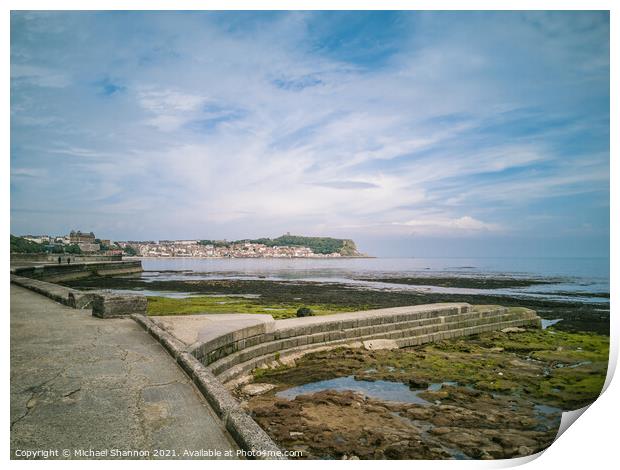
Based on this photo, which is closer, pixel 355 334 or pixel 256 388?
pixel 256 388

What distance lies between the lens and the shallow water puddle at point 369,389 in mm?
6561

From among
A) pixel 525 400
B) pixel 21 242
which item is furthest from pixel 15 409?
pixel 525 400

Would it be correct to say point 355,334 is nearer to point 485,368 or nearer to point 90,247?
point 485,368

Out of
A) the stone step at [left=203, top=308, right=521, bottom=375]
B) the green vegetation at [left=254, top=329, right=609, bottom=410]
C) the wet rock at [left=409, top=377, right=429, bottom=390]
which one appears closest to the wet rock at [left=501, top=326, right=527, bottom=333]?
the stone step at [left=203, top=308, right=521, bottom=375]

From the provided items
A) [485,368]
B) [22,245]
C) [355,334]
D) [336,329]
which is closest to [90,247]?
[22,245]

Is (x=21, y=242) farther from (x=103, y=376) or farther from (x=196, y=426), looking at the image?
(x=196, y=426)

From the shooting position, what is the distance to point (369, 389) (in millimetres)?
6961

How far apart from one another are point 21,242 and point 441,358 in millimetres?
8708

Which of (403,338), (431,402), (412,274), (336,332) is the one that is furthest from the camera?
(412,274)

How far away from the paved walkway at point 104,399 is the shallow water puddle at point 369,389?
2.39 metres

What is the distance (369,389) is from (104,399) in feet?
14.4

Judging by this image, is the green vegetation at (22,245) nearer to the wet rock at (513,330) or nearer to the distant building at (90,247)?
the distant building at (90,247)

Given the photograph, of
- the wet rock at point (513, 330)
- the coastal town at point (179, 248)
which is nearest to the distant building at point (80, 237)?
the coastal town at point (179, 248)

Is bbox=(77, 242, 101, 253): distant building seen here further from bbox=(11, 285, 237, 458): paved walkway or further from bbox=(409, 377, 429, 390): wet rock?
bbox=(409, 377, 429, 390): wet rock
